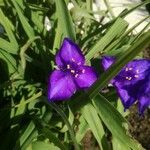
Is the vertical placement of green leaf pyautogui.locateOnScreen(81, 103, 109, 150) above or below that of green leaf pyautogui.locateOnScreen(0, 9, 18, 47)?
below

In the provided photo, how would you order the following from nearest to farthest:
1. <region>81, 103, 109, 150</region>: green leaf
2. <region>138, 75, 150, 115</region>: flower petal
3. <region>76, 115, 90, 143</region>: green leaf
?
<region>138, 75, 150, 115</region>: flower petal → <region>81, 103, 109, 150</region>: green leaf → <region>76, 115, 90, 143</region>: green leaf

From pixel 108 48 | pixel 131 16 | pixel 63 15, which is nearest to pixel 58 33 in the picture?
pixel 63 15

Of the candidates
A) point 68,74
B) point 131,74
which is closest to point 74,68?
point 68,74

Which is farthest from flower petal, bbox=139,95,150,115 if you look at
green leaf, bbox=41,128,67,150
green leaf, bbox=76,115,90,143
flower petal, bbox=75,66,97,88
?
green leaf, bbox=76,115,90,143

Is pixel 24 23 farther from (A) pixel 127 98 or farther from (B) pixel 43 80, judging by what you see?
(A) pixel 127 98

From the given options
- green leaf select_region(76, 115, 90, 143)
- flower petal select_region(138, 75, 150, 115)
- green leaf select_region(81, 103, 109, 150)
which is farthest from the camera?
green leaf select_region(76, 115, 90, 143)

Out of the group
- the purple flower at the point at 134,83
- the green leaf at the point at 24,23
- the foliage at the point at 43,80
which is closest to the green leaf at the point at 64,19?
the foliage at the point at 43,80

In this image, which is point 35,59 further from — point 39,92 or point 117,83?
point 117,83

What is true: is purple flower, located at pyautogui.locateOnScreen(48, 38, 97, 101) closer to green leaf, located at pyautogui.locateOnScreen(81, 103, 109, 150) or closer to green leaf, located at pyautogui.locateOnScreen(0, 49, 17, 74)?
green leaf, located at pyautogui.locateOnScreen(81, 103, 109, 150)

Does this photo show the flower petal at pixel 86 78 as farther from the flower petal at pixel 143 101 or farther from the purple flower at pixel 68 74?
the flower petal at pixel 143 101
